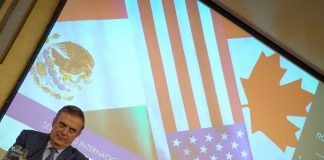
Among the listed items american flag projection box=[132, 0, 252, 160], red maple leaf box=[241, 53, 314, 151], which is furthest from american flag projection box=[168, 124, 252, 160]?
red maple leaf box=[241, 53, 314, 151]

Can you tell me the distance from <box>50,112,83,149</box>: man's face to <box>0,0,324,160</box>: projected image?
509 mm

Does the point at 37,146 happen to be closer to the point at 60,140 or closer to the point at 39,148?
the point at 39,148

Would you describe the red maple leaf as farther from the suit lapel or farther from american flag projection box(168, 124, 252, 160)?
the suit lapel

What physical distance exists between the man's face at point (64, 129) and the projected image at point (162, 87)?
0.51m

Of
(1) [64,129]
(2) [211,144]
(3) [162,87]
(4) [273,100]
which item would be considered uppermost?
(4) [273,100]

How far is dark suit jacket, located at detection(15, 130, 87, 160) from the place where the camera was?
171cm

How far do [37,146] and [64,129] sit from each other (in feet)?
0.60

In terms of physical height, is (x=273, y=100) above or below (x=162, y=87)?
above

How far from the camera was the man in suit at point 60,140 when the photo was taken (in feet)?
5.47

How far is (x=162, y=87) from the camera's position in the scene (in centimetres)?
250

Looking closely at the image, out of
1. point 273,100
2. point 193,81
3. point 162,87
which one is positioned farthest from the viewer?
point 273,100

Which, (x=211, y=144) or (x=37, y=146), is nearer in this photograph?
(x=37, y=146)

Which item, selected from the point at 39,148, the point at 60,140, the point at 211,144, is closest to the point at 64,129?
the point at 60,140

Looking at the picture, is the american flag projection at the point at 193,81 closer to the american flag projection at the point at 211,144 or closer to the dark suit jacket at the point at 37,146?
the american flag projection at the point at 211,144
